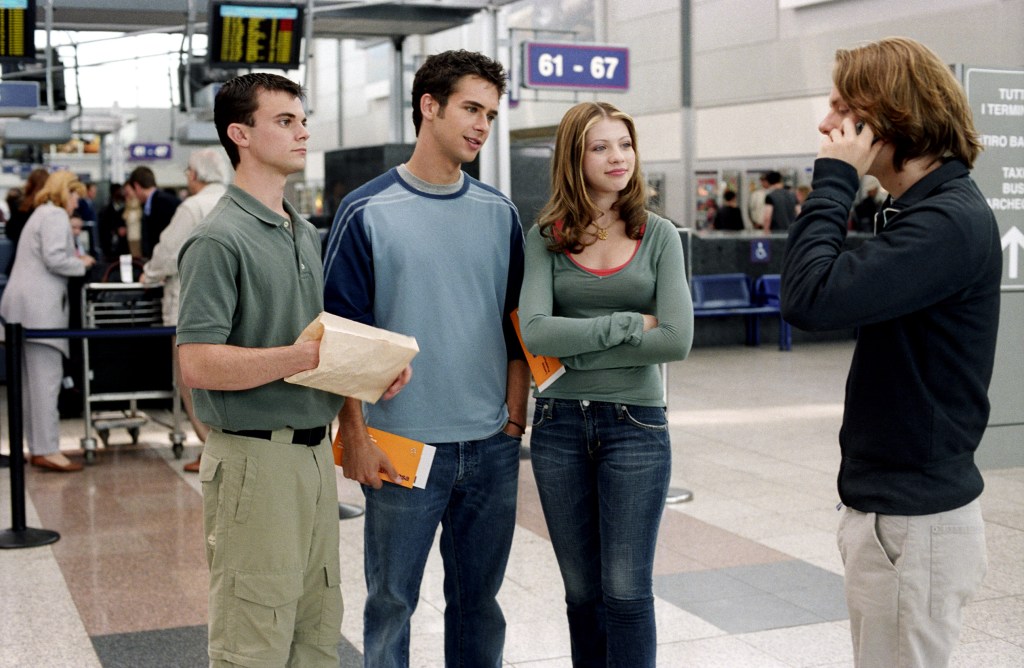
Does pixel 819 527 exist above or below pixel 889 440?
below

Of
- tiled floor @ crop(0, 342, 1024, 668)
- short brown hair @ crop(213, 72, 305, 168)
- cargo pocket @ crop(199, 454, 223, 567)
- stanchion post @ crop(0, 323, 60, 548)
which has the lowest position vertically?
tiled floor @ crop(0, 342, 1024, 668)

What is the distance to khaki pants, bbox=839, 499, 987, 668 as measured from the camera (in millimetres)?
2160

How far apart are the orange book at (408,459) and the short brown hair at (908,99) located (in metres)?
1.23

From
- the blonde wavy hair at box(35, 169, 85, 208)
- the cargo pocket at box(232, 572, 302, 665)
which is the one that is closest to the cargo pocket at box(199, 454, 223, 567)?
the cargo pocket at box(232, 572, 302, 665)

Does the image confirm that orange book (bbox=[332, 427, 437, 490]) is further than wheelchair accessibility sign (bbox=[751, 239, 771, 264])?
No

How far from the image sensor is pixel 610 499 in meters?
2.93

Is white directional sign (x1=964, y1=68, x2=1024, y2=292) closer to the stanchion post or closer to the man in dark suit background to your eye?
the stanchion post

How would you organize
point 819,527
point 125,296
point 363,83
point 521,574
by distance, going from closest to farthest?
1. point 521,574
2. point 819,527
3. point 125,296
4. point 363,83

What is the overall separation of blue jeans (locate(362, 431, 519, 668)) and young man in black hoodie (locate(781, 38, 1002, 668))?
39.0 inches

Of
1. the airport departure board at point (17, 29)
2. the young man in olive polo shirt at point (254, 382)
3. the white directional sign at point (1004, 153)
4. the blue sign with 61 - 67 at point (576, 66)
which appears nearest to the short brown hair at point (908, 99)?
the young man in olive polo shirt at point (254, 382)

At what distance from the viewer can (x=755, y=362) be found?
1306 centimetres

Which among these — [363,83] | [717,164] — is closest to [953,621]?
[717,164]

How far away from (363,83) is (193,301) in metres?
31.3

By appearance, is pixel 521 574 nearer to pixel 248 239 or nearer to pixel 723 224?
pixel 248 239
